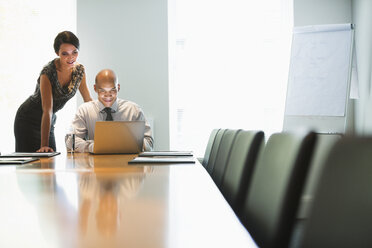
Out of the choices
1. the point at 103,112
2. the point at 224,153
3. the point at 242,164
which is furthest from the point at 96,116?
the point at 242,164

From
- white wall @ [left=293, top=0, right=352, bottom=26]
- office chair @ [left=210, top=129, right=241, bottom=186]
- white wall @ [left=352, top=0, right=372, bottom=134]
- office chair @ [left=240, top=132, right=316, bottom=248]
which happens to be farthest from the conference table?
white wall @ [left=293, top=0, right=352, bottom=26]

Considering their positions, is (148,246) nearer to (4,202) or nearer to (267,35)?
(4,202)

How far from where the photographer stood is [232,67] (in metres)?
5.47

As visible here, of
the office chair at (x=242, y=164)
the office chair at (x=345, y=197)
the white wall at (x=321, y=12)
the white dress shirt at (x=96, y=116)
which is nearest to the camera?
the office chair at (x=345, y=197)

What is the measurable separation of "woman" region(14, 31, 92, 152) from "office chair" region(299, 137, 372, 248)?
105 inches

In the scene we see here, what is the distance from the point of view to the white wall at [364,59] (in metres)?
4.38

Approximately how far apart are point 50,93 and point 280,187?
107 inches

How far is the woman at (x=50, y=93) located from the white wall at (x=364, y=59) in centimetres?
311

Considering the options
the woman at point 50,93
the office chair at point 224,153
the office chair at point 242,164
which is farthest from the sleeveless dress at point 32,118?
the office chair at point 242,164

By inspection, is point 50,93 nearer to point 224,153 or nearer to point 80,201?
point 224,153

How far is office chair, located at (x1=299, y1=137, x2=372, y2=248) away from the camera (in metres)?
0.42

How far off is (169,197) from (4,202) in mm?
412

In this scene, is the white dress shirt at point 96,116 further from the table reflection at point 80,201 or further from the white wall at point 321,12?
the white wall at point 321,12

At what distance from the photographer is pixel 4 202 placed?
96cm
